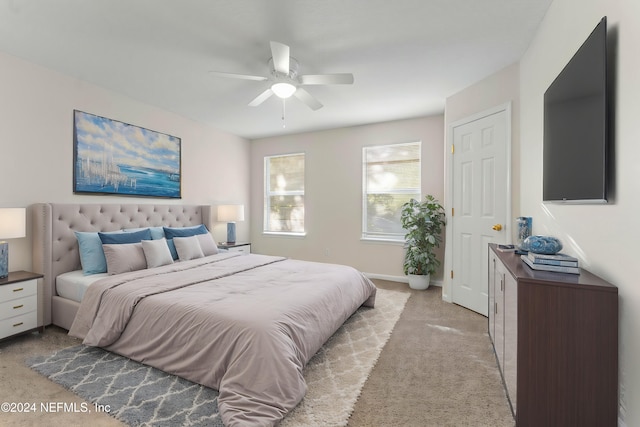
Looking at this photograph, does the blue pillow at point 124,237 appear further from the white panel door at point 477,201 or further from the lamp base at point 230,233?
the white panel door at point 477,201

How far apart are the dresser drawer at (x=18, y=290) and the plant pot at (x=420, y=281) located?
424 centimetres

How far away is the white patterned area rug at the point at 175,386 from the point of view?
64.8 inches

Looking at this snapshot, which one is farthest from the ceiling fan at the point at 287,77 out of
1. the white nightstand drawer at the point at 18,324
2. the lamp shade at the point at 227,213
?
the white nightstand drawer at the point at 18,324

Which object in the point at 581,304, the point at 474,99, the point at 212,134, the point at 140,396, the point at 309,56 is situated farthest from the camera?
the point at 212,134

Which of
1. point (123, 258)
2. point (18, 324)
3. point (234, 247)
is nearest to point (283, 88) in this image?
point (123, 258)

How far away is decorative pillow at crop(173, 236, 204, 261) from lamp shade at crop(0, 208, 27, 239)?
1.35 metres

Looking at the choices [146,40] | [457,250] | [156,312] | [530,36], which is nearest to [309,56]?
[146,40]

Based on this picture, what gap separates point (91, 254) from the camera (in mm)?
2963

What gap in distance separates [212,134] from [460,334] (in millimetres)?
4579

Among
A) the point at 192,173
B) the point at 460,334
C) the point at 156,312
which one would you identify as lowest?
the point at 460,334

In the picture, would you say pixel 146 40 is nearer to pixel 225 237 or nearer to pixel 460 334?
pixel 225 237

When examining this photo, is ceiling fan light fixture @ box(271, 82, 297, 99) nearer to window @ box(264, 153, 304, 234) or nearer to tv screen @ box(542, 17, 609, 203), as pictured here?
tv screen @ box(542, 17, 609, 203)

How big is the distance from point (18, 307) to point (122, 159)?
1.83 meters

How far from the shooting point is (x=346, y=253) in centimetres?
509
